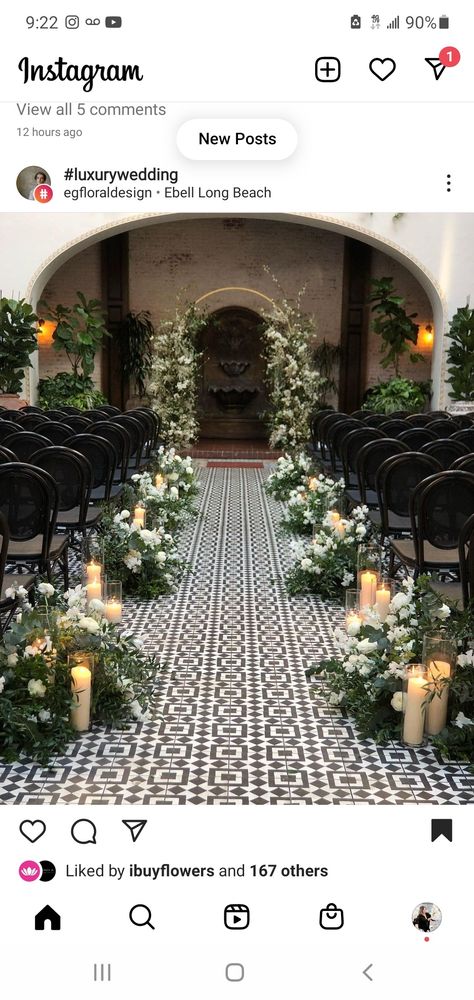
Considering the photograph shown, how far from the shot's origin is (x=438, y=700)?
11.2 feet

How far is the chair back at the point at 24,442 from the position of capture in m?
5.87

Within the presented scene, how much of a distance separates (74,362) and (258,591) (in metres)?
10.5

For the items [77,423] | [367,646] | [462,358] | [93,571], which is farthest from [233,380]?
[367,646]

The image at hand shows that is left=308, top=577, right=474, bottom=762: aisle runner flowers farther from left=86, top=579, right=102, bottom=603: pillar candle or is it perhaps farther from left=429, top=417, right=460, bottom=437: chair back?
left=429, top=417, right=460, bottom=437: chair back

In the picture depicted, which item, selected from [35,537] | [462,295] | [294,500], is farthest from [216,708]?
[462,295]

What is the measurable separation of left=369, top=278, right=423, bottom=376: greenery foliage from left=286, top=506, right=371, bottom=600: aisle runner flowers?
9.20m

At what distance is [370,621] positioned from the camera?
388 cm

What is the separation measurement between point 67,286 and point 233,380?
11.0 feet

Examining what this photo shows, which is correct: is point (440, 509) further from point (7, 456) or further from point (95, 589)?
point (7, 456)

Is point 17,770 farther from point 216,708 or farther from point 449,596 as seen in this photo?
point 449,596

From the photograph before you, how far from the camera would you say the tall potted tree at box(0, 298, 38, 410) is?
12242 millimetres
